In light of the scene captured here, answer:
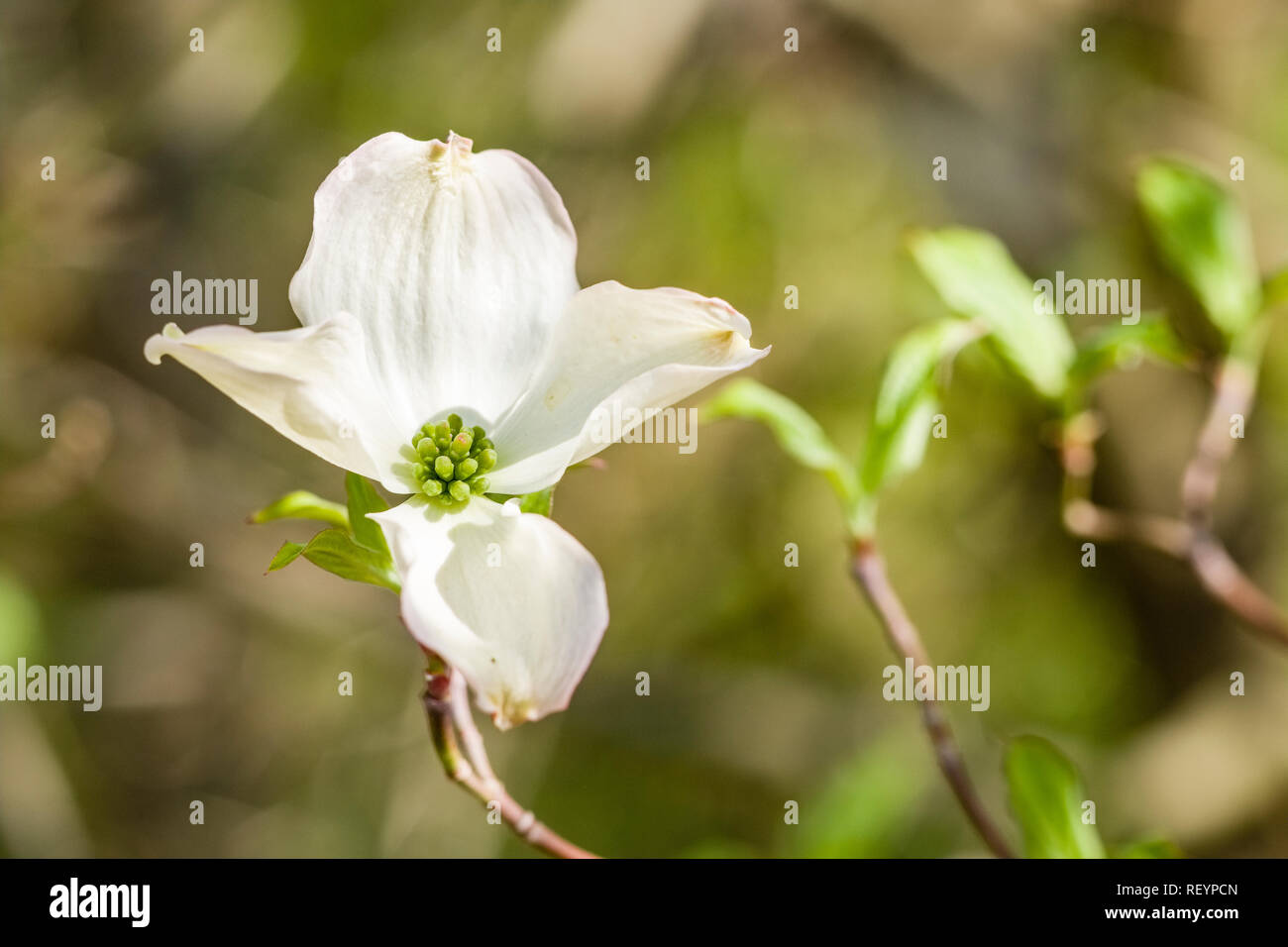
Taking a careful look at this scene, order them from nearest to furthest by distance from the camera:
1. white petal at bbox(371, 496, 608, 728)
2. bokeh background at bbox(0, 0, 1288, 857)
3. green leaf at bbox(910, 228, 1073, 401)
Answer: white petal at bbox(371, 496, 608, 728) → green leaf at bbox(910, 228, 1073, 401) → bokeh background at bbox(0, 0, 1288, 857)

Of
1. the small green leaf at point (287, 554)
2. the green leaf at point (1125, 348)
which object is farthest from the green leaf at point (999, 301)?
the small green leaf at point (287, 554)

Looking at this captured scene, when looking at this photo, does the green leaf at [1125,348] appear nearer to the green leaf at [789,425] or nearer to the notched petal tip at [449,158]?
the green leaf at [789,425]

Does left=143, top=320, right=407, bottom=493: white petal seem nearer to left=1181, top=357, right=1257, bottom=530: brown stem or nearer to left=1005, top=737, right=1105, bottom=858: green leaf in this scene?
left=1005, top=737, right=1105, bottom=858: green leaf

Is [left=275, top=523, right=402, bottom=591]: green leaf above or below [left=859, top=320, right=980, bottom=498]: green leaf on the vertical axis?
below

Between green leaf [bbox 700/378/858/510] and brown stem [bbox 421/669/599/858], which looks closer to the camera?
brown stem [bbox 421/669/599/858]

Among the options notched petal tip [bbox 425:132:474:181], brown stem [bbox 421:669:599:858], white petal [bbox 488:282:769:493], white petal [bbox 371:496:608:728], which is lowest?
brown stem [bbox 421:669:599:858]

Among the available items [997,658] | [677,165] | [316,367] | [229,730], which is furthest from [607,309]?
[229,730]

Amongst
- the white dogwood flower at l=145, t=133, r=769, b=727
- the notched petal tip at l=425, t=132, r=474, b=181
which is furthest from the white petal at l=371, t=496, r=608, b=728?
the notched petal tip at l=425, t=132, r=474, b=181

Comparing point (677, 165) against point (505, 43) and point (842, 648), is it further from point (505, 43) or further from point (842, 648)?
point (842, 648)
